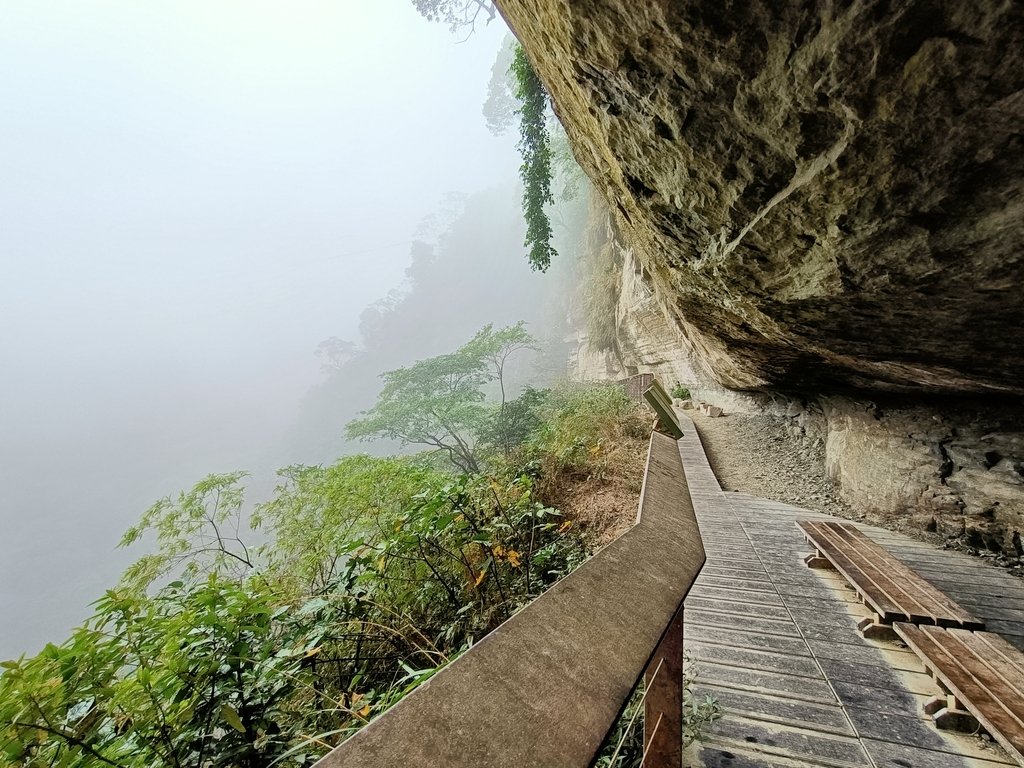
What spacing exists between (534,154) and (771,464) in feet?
27.0

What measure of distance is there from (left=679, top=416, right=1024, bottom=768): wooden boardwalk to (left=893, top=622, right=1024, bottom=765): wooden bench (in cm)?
11

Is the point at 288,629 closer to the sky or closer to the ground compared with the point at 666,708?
closer to the sky

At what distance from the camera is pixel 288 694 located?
182cm

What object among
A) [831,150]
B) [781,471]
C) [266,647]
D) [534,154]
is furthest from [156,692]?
[534,154]

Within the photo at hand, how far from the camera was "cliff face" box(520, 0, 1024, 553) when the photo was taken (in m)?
1.67

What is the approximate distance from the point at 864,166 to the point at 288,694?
3.85 metres

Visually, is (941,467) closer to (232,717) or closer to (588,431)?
(588,431)

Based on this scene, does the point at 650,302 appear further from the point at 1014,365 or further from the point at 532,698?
the point at 532,698

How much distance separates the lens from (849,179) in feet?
6.89

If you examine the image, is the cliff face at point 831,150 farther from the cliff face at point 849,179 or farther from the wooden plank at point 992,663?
the wooden plank at point 992,663

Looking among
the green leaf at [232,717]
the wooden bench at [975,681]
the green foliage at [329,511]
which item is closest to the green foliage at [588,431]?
the green foliage at [329,511]

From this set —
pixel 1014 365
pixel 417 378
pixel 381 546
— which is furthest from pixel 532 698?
pixel 417 378

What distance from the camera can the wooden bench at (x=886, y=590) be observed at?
2.32 meters

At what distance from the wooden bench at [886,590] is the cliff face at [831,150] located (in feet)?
5.58
